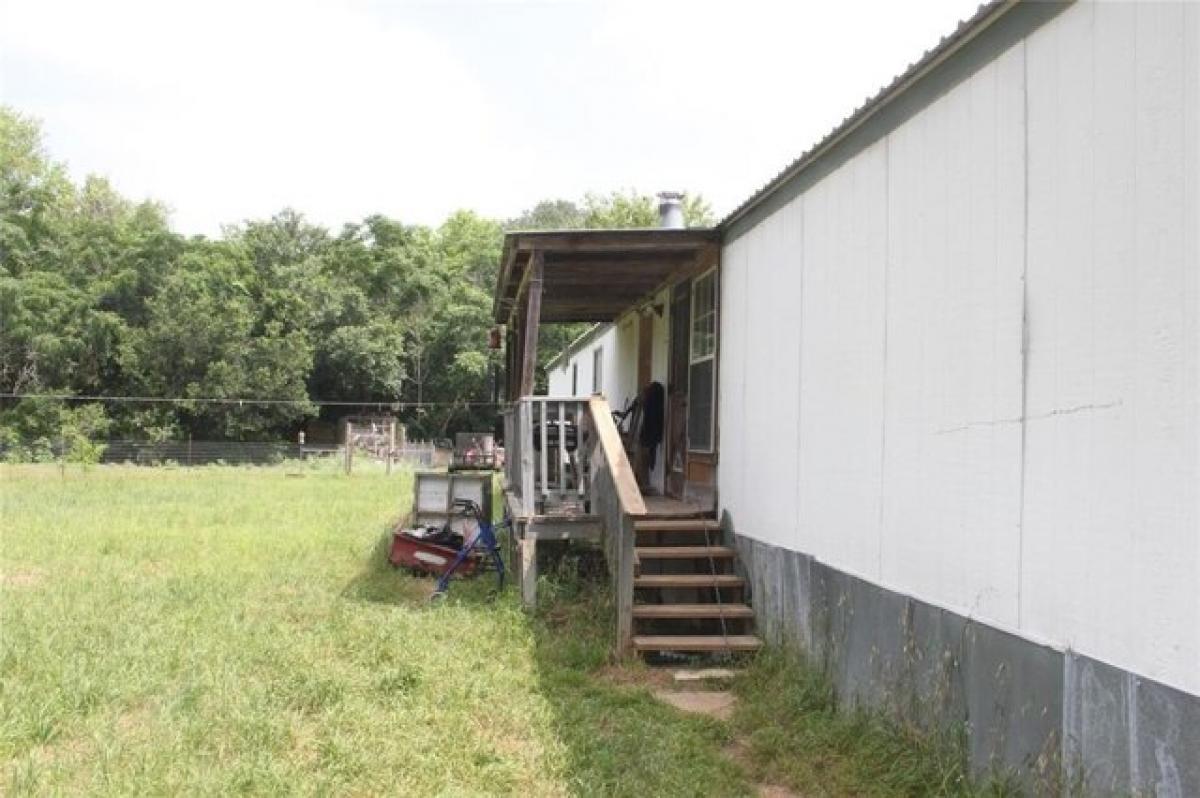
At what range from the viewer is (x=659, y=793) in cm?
397

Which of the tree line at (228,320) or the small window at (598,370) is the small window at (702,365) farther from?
the tree line at (228,320)

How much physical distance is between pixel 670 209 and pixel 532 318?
3.25 metres

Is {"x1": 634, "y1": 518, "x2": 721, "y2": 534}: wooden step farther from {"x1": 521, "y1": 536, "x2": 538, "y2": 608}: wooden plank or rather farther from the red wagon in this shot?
the red wagon

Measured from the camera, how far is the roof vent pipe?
10211mm

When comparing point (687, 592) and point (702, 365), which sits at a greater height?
point (702, 365)

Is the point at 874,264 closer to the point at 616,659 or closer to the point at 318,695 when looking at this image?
the point at 616,659

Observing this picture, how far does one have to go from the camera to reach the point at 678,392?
30.2ft

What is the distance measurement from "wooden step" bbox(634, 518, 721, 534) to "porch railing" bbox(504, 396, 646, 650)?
30cm

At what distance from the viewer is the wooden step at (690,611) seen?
6.32 metres

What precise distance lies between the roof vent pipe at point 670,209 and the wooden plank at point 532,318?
282cm

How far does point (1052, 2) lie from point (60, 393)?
3545 cm

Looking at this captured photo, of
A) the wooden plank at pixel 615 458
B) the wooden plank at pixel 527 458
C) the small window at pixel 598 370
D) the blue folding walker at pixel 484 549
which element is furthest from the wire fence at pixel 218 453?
the wooden plank at pixel 615 458

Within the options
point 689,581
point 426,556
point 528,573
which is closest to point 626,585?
point 689,581

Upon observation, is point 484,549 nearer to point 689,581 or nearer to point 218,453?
point 689,581
